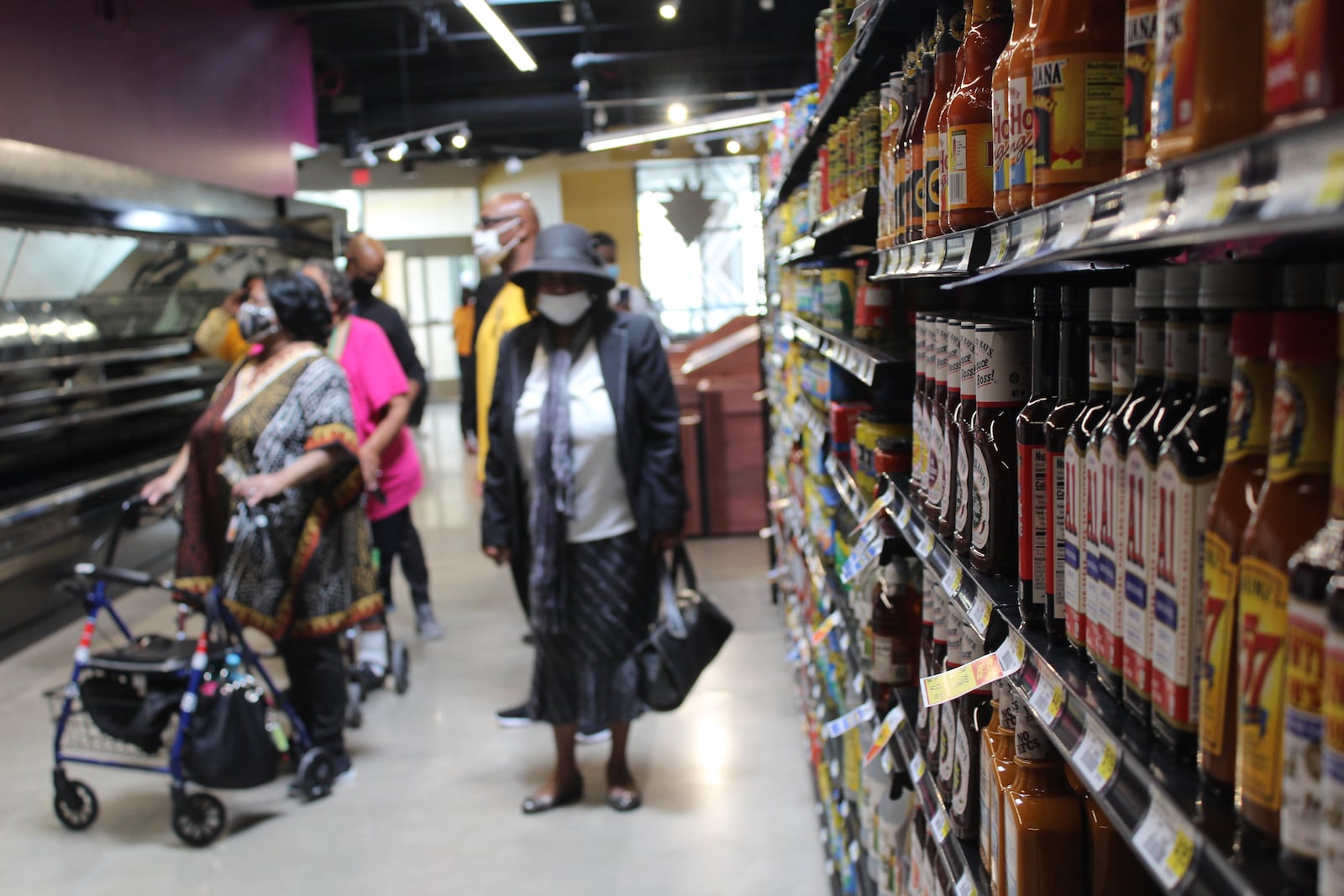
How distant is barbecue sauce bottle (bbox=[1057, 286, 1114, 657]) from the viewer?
108cm

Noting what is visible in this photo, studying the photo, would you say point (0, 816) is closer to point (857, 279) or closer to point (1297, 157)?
point (857, 279)

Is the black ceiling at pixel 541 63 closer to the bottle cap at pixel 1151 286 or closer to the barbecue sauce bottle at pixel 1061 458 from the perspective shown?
the barbecue sauce bottle at pixel 1061 458

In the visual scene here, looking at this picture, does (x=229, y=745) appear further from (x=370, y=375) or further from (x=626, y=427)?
(x=370, y=375)

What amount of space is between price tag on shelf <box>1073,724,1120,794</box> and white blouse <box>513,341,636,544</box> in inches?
104

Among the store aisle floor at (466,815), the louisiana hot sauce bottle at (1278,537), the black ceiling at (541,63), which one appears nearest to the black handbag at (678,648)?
the store aisle floor at (466,815)

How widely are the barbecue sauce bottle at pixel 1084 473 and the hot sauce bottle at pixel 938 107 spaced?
1.48 feet

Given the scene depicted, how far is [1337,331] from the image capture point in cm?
70

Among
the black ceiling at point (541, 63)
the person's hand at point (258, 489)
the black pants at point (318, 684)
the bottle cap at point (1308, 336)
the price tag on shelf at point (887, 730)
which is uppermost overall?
the black ceiling at point (541, 63)

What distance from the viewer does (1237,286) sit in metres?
0.82

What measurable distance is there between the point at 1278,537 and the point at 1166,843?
23cm

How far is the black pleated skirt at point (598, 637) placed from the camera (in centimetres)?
360

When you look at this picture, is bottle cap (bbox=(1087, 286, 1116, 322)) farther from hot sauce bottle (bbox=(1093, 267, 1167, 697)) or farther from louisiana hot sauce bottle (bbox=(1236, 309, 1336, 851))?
louisiana hot sauce bottle (bbox=(1236, 309, 1336, 851))

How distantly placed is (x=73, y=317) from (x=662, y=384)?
15.1 ft

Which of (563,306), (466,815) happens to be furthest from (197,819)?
(563,306)
